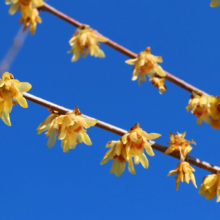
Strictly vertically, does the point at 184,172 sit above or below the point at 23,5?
below

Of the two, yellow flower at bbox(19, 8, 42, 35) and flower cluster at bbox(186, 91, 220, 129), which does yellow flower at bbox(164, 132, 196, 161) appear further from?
yellow flower at bbox(19, 8, 42, 35)

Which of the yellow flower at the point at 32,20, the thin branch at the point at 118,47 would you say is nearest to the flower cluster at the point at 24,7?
the yellow flower at the point at 32,20

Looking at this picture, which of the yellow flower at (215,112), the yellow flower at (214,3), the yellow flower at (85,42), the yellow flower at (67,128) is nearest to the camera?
the yellow flower at (214,3)

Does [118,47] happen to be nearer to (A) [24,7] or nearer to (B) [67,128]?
(A) [24,7]

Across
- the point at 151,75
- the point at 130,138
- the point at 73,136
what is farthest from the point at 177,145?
the point at 151,75

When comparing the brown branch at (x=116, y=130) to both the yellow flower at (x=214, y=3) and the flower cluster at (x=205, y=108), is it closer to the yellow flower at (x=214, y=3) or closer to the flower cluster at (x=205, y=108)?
the flower cluster at (x=205, y=108)

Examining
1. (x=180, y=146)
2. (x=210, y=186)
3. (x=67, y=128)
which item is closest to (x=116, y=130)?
(x=67, y=128)
